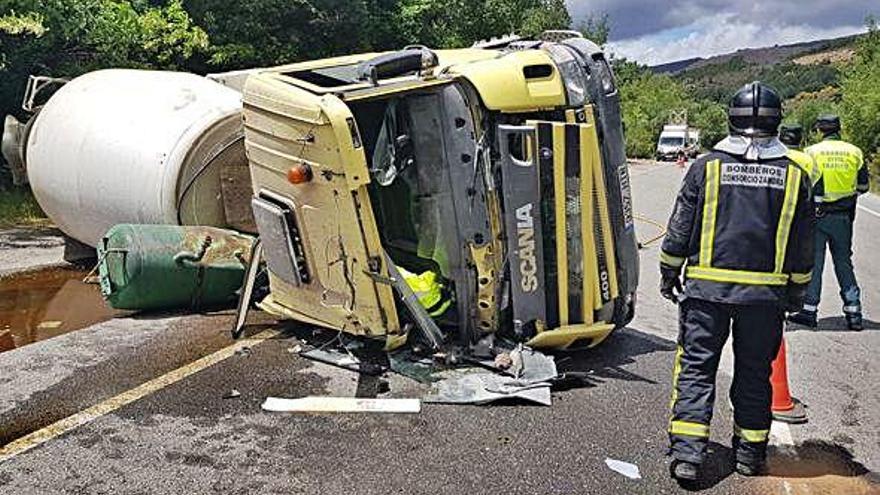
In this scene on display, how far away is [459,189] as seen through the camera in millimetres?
4574

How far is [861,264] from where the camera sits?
9.49 m

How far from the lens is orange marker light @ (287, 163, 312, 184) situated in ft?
14.8

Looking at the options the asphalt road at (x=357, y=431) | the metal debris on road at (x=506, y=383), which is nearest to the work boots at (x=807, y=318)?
the asphalt road at (x=357, y=431)

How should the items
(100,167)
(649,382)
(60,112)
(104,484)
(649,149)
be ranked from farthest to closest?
(649,149), (60,112), (100,167), (649,382), (104,484)

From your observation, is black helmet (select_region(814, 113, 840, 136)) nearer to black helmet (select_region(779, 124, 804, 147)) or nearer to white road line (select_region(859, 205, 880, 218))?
black helmet (select_region(779, 124, 804, 147))

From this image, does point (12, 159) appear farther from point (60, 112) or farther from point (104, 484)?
point (104, 484)

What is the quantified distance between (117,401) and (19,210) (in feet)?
27.5

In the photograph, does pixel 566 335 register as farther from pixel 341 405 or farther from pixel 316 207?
pixel 316 207

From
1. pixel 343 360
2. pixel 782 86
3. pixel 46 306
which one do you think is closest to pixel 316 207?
pixel 343 360

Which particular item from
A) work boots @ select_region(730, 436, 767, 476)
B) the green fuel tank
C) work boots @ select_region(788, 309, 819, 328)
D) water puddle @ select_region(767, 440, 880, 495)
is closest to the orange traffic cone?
water puddle @ select_region(767, 440, 880, 495)

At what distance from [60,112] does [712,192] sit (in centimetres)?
626

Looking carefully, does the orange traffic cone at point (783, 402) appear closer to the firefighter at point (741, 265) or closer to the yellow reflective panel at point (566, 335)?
the firefighter at point (741, 265)

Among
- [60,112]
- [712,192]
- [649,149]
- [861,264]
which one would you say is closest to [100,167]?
[60,112]

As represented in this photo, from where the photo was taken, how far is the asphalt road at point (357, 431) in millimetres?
3434
